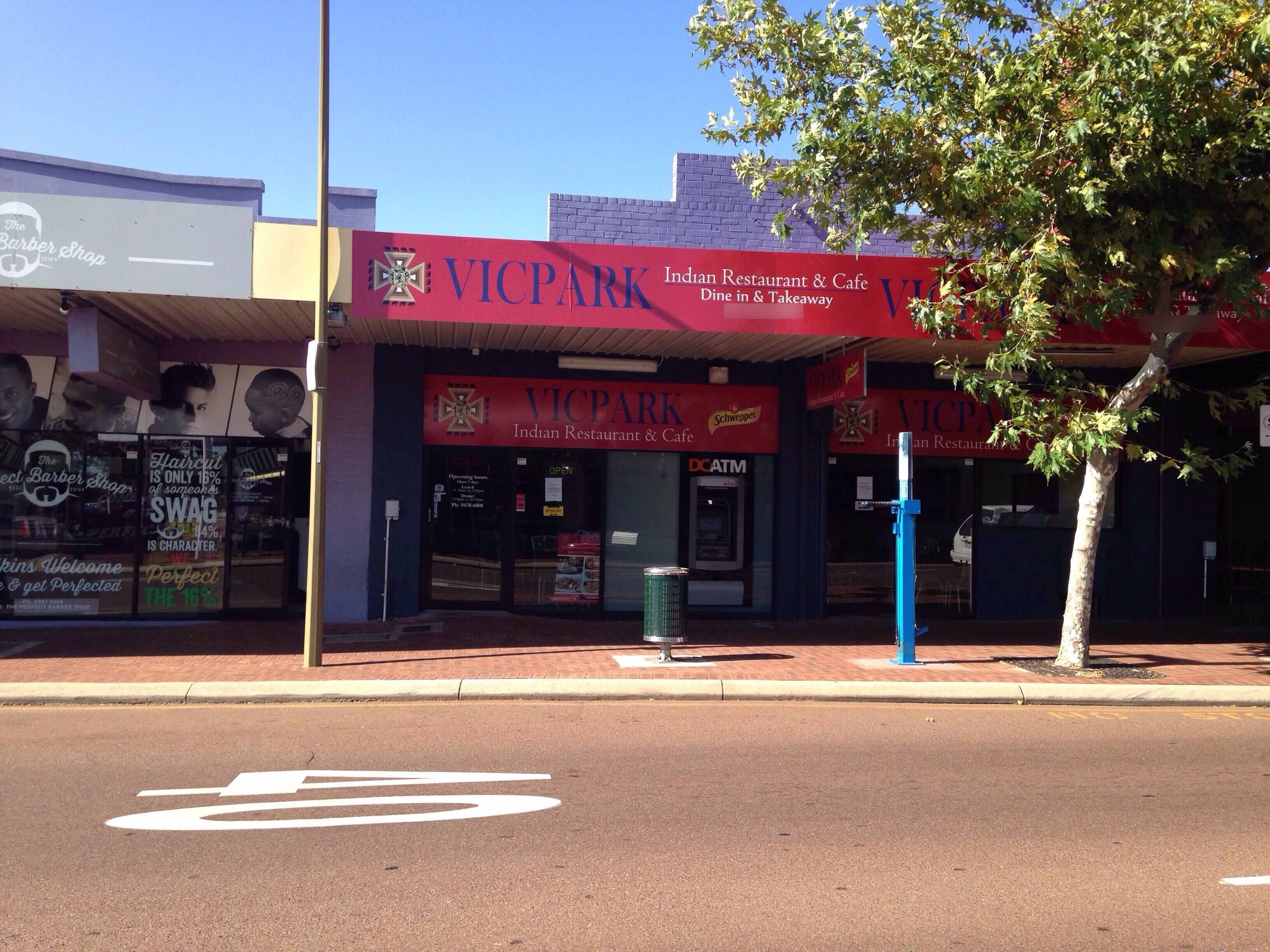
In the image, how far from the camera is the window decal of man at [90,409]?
1323cm

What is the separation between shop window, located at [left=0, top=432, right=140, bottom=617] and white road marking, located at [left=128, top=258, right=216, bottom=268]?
11.3 ft

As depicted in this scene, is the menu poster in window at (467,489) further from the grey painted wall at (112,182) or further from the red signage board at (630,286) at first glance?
the grey painted wall at (112,182)

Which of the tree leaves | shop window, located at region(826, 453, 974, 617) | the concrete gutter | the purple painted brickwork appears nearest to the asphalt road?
the concrete gutter

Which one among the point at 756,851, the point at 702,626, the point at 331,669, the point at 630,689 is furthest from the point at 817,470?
the point at 756,851

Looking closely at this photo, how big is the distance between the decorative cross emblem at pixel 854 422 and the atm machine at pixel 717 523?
161cm

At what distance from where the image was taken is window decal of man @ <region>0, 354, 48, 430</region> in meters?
13.2

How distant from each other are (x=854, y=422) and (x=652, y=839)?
10.3m

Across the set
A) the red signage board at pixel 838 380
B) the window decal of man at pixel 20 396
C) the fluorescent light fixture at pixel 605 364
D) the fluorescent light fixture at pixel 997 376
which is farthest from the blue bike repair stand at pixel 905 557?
the window decal of man at pixel 20 396

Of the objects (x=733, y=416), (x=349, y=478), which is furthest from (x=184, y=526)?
(x=733, y=416)

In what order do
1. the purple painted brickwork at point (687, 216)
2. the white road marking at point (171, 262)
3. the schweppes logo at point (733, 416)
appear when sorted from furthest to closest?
1. the purple painted brickwork at point (687, 216)
2. the schweppes logo at point (733, 416)
3. the white road marking at point (171, 262)

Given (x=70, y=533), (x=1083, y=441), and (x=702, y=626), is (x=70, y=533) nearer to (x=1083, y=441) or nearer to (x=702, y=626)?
(x=702, y=626)

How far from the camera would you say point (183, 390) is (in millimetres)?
13539

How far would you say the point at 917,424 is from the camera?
1509 centimetres

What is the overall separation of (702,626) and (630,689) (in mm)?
4218
